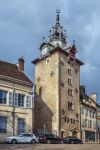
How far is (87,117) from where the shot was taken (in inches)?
2876

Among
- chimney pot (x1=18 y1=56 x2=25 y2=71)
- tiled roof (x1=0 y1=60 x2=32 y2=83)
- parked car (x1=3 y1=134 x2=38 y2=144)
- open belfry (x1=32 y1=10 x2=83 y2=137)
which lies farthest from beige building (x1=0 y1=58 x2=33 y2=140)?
open belfry (x1=32 y1=10 x2=83 y2=137)

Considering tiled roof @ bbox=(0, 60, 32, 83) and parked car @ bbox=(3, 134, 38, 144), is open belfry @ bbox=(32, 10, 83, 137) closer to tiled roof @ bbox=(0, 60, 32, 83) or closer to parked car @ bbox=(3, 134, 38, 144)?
tiled roof @ bbox=(0, 60, 32, 83)

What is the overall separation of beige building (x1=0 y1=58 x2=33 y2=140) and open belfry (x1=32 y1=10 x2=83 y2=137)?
1412 centimetres

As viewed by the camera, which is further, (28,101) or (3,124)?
(28,101)

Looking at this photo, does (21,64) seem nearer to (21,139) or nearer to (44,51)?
(21,139)

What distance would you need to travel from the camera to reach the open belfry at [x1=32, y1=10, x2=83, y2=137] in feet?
205

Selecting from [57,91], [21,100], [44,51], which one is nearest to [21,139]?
[21,100]

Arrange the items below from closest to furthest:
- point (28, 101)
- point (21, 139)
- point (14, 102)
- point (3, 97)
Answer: point (21, 139), point (3, 97), point (14, 102), point (28, 101)

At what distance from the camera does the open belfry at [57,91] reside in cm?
6262

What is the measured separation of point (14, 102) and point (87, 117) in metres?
30.0

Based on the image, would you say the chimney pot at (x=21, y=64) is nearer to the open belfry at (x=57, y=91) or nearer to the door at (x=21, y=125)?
the door at (x=21, y=125)

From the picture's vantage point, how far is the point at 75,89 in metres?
68.8

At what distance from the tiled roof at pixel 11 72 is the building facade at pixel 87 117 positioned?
23.4 m

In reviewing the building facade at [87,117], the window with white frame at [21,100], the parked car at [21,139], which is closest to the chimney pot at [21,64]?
the window with white frame at [21,100]
